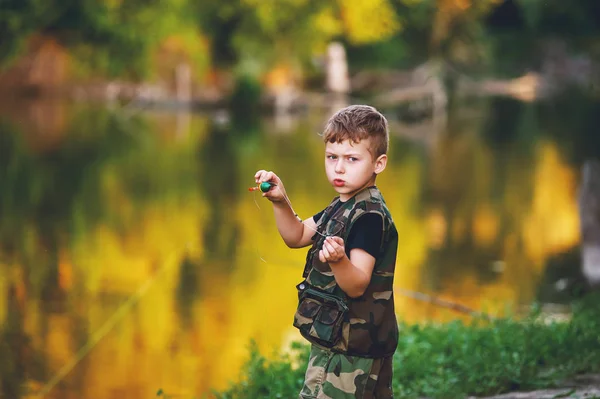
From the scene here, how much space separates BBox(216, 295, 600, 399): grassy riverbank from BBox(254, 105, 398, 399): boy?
5.02 ft

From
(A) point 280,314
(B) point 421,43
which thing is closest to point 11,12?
(B) point 421,43

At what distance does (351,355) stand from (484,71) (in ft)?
145

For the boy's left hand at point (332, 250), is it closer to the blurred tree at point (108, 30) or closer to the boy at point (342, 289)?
the boy at point (342, 289)

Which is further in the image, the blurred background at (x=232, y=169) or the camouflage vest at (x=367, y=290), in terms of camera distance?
the blurred background at (x=232, y=169)

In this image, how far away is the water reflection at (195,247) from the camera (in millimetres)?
6289

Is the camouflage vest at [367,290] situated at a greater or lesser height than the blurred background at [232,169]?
lesser

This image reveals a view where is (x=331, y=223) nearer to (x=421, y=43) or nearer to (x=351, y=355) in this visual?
(x=351, y=355)

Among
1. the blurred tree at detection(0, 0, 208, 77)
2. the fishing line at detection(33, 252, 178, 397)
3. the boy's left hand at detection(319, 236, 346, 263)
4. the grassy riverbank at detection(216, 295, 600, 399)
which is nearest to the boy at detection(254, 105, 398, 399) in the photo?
the boy's left hand at detection(319, 236, 346, 263)

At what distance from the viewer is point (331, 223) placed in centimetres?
326

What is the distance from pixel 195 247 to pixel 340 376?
6681 millimetres

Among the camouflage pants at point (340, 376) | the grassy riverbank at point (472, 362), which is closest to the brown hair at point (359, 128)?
the camouflage pants at point (340, 376)

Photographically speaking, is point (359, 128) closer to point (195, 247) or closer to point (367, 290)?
point (367, 290)

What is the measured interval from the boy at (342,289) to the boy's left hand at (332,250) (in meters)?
0.19

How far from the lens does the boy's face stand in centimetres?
323
